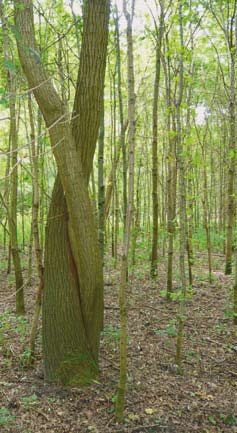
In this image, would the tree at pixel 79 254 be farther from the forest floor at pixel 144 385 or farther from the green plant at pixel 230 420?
the green plant at pixel 230 420

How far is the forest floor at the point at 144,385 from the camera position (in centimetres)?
285

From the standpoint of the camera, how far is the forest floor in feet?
9.36

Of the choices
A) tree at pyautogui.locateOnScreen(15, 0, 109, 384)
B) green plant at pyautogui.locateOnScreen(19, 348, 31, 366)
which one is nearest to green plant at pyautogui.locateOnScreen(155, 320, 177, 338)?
tree at pyautogui.locateOnScreen(15, 0, 109, 384)

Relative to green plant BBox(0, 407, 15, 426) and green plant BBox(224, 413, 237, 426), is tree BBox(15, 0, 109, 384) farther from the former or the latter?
green plant BBox(224, 413, 237, 426)

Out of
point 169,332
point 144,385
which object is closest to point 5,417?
point 144,385

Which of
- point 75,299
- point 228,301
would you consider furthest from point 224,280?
point 75,299

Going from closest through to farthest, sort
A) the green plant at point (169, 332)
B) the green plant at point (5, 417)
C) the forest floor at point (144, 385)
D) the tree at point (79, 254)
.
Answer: the green plant at point (5, 417)
the forest floor at point (144, 385)
the tree at point (79, 254)
the green plant at point (169, 332)

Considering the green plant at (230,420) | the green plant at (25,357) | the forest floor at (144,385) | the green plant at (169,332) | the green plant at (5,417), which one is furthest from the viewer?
the green plant at (169,332)

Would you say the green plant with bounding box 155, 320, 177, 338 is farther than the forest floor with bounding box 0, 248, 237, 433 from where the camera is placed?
Yes

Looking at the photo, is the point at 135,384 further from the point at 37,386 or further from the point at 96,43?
the point at 96,43

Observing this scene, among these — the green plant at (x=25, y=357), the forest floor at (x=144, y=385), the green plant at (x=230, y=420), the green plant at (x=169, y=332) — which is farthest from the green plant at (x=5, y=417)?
the green plant at (x=169, y=332)

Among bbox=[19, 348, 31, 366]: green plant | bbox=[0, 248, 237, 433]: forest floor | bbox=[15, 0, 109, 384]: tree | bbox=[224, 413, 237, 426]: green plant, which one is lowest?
bbox=[224, 413, 237, 426]: green plant

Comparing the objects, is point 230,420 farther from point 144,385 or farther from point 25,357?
point 25,357

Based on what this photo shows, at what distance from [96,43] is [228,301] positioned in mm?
4306
